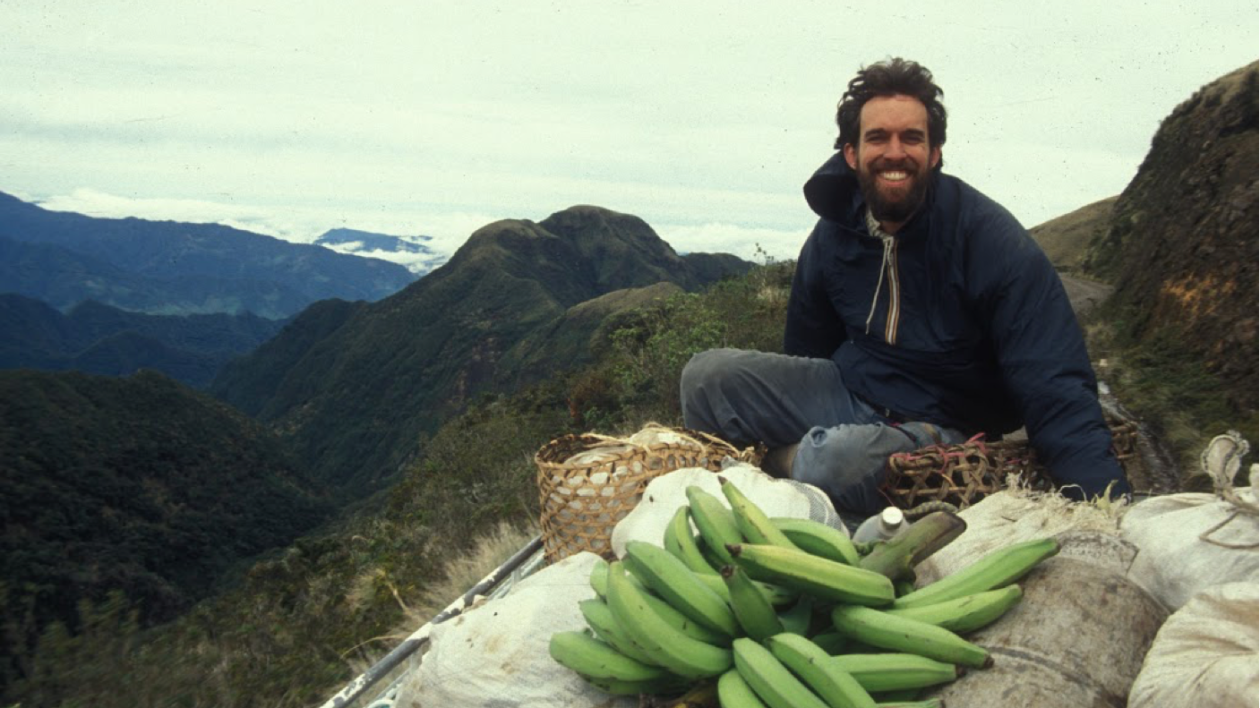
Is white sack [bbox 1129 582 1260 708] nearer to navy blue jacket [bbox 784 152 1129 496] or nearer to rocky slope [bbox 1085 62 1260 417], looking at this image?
navy blue jacket [bbox 784 152 1129 496]

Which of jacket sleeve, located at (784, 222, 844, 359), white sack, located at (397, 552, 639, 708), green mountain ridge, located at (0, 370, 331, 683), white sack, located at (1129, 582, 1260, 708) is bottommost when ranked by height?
green mountain ridge, located at (0, 370, 331, 683)

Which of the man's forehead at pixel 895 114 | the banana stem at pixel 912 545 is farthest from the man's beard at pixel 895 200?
the banana stem at pixel 912 545

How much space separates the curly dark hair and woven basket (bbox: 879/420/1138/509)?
127cm

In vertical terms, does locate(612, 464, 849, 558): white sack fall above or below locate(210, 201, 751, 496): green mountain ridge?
above

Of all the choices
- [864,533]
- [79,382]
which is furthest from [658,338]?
[79,382]

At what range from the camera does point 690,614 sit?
1.62 metres

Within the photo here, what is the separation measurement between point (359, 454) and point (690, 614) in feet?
379

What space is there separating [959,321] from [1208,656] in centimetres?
196

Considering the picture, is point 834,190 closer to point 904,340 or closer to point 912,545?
point 904,340

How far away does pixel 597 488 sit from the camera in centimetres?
271

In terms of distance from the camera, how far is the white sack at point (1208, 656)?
1.21 metres

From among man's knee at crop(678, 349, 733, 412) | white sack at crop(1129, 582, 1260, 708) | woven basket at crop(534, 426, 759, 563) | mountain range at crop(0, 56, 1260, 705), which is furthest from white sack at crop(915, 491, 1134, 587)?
mountain range at crop(0, 56, 1260, 705)

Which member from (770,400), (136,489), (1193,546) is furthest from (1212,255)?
(136,489)

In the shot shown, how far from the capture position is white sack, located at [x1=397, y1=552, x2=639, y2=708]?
1.78 meters
